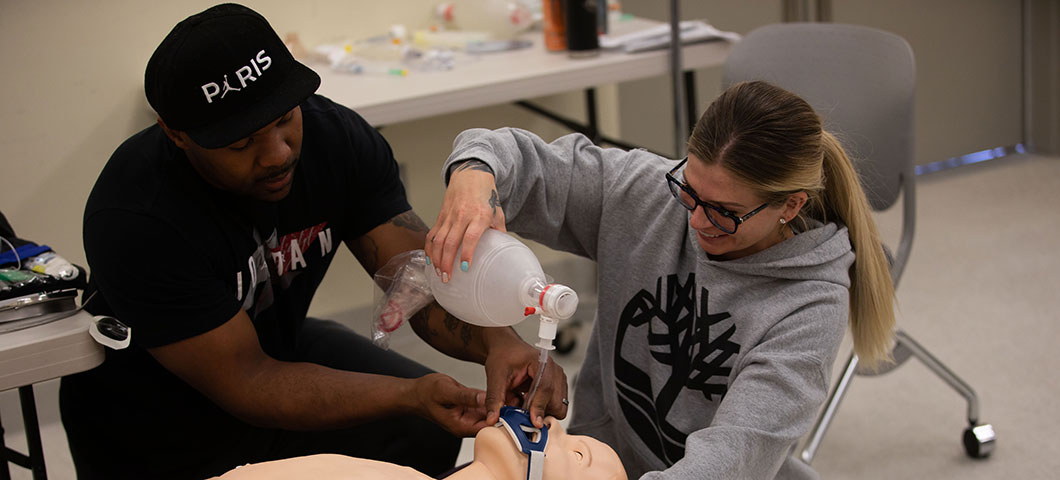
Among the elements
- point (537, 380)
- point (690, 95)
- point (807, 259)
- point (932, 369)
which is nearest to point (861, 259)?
point (807, 259)

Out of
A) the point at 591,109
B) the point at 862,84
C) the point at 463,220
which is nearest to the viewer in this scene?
the point at 463,220

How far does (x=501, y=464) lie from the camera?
3.43 feet

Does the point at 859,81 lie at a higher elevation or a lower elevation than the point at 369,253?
higher

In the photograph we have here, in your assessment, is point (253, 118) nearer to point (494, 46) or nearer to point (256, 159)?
point (256, 159)

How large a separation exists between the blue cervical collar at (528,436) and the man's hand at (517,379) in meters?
0.02

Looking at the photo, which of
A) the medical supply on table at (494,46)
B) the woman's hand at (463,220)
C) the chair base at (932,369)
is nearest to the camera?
the woman's hand at (463,220)

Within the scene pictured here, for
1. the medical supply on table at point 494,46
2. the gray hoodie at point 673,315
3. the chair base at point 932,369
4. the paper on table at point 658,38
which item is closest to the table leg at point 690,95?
the paper on table at point 658,38

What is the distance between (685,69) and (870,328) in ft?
4.20

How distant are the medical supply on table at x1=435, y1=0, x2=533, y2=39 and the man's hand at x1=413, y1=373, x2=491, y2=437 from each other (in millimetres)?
1694

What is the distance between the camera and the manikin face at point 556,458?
104 cm

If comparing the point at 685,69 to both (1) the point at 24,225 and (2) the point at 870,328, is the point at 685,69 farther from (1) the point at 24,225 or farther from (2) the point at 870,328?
(1) the point at 24,225

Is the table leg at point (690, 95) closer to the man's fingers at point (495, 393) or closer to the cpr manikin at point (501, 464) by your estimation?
the man's fingers at point (495, 393)

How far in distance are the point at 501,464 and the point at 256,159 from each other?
58cm

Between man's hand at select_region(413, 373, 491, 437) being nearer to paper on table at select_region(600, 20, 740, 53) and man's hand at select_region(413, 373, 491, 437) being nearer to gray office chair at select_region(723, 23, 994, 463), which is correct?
gray office chair at select_region(723, 23, 994, 463)
